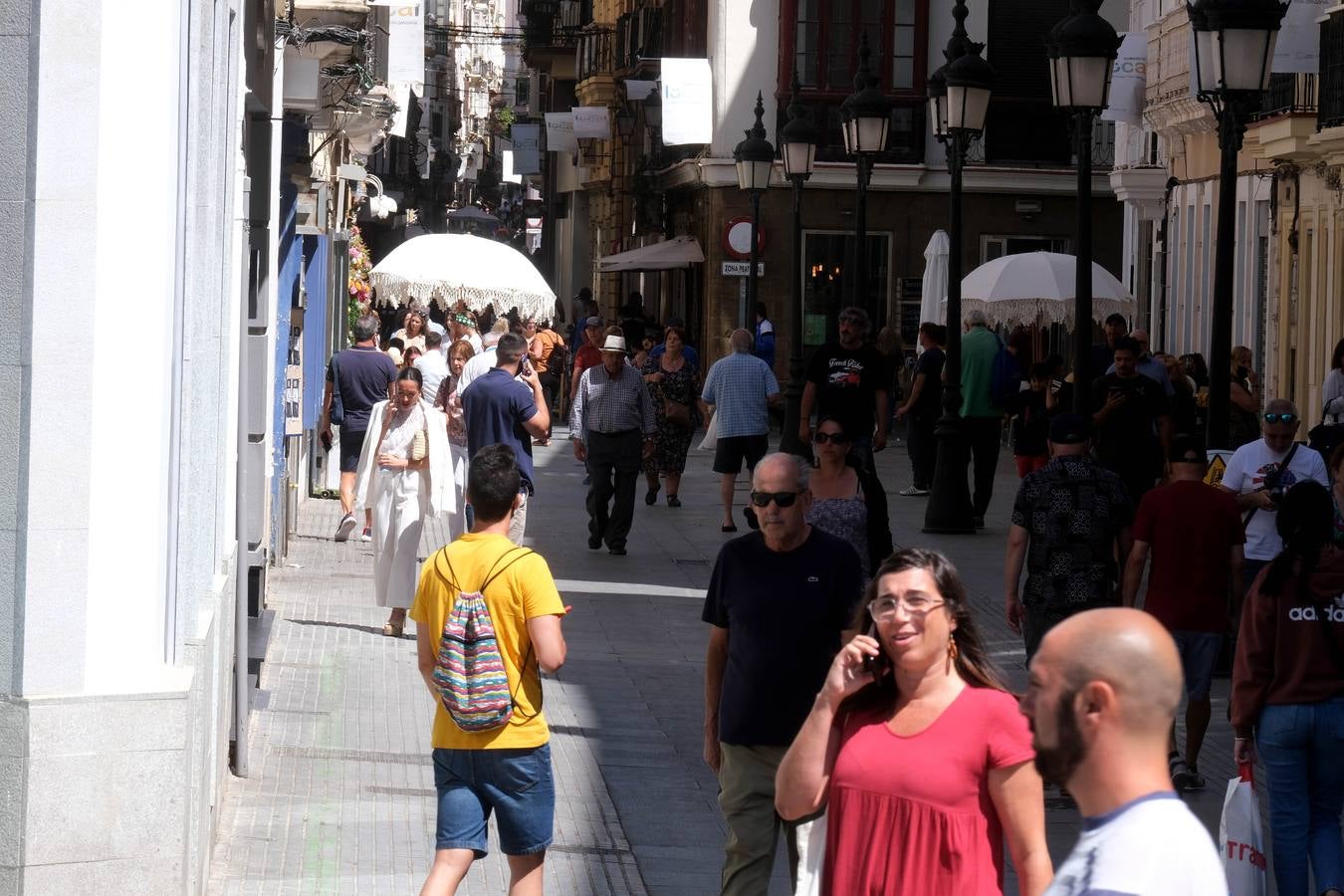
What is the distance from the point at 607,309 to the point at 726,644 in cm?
4753

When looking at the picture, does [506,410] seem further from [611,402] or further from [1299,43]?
[1299,43]

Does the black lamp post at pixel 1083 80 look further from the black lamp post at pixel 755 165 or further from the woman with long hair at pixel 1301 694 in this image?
the black lamp post at pixel 755 165

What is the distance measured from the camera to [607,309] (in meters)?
53.9

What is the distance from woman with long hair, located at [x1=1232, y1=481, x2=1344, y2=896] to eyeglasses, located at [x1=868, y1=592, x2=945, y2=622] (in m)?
2.87

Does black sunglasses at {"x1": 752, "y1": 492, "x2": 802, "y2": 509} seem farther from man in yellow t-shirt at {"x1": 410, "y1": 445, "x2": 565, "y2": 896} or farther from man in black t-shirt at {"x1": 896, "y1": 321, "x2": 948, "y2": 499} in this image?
man in black t-shirt at {"x1": 896, "y1": 321, "x2": 948, "y2": 499}

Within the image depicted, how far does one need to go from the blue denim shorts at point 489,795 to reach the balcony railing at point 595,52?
154ft

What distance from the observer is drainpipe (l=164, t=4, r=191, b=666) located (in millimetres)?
5961

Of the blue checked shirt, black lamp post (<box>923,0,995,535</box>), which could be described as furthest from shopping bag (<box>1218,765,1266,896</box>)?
the blue checked shirt

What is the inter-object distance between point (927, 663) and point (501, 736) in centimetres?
211

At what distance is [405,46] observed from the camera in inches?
830

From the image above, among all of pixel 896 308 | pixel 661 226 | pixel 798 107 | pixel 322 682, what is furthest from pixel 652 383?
pixel 661 226

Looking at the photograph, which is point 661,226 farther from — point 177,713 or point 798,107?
point 177,713

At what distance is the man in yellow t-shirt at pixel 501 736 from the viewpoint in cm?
635

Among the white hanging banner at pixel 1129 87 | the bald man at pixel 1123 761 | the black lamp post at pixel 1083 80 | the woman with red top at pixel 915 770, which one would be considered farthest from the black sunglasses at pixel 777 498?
the white hanging banner at pixel 1129 87
